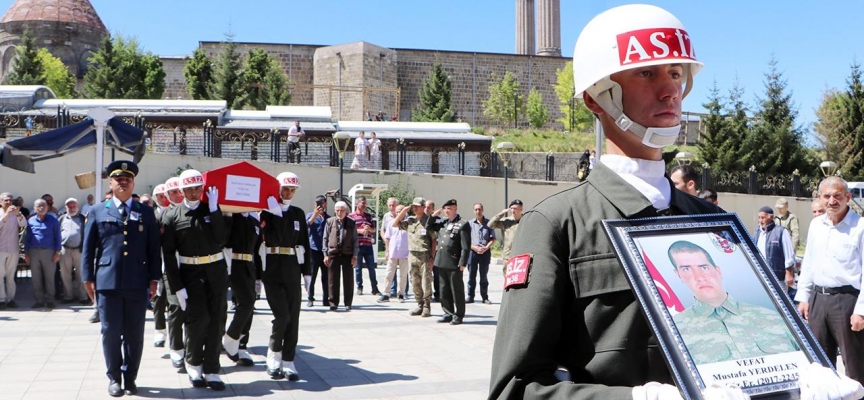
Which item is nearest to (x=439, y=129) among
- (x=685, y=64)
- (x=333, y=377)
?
(x=333, y=377)

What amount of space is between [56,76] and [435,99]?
24497mm

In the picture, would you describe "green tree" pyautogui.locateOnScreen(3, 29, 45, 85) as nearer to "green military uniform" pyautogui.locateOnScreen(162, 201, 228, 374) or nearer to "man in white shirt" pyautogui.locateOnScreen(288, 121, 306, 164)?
"man in white shirt" pyautogui.locateOnScreen(288, 121, 306, 164)

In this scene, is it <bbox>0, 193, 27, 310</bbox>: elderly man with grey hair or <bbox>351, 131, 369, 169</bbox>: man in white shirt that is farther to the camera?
<bbox>351, 131, 369, 169</bbox>: man in white shirt

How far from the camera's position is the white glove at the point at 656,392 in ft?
5.75

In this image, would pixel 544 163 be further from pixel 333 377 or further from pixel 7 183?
pixel 333 377

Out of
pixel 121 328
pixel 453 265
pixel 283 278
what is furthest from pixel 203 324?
pixel 453 265

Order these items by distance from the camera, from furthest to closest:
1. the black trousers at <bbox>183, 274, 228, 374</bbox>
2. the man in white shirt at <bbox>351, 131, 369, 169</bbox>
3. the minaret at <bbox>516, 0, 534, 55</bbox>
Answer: the minaret at <bbox>516, 0, 534, 55</bbox> < the man in white shirt at <bbox>351, 131, 369, 169</bbox> < the black trousers at <bbox>183, 274, 228, 374</bbox>

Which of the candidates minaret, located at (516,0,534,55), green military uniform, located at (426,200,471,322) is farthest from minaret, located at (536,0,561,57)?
green military uniform, located at (426,200,471,322)

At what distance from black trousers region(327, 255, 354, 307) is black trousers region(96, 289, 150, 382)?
6948 mm

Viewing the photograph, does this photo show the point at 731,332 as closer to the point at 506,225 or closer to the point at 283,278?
the point at 283,278

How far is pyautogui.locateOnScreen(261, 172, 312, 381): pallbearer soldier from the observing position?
9156 millimetres

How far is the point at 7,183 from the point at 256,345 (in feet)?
46.0

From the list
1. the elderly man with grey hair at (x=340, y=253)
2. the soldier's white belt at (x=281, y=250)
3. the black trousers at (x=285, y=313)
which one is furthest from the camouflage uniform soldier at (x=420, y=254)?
the black trousers at (x=285, y=313)

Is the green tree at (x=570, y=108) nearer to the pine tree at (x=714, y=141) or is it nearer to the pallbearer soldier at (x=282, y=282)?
the pine tree at (x=714, y=141)
